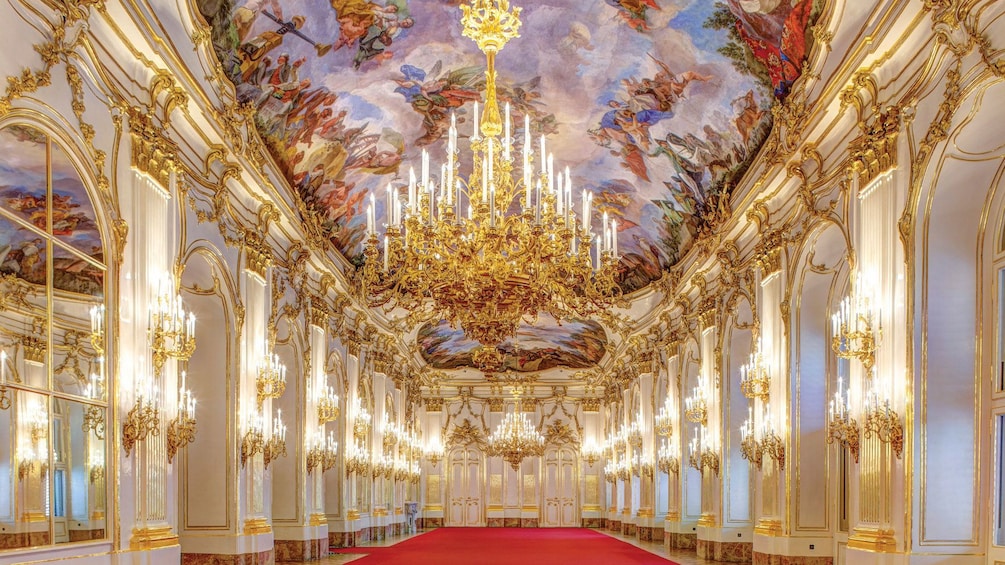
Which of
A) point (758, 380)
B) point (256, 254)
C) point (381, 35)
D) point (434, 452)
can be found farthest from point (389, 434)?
point (381, 35)

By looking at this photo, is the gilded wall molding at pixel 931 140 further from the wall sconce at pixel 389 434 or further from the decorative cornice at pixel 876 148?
the wall sconce at pixel 389 434

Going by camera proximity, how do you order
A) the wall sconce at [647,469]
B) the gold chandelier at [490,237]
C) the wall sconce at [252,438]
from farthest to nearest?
the wall sconce at [647,469] → the wall sconce at [252,438] → the gold chandelier at [490,237]

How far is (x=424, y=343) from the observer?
37.8 metres

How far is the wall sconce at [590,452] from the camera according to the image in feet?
139

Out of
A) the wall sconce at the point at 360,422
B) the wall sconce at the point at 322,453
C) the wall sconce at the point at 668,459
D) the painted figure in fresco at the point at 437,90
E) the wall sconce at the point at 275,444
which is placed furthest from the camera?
the wall sconce at the point at 360,422

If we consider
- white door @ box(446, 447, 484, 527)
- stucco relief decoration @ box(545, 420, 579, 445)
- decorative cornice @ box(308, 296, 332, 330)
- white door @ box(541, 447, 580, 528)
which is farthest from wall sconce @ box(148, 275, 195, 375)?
stucco relief decoration @ box(545, 420, 579, 445)

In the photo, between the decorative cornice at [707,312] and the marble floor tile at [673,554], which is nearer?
the marble floor tile at [673,554]

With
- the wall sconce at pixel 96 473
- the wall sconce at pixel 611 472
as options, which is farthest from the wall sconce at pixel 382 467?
the wall sconce at pixel 96 473

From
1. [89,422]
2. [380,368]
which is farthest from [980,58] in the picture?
[380,368]

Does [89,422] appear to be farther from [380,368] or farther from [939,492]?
[380,368]

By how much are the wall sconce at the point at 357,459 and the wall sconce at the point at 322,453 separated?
3.43 feet

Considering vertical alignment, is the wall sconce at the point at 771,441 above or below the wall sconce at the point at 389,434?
above

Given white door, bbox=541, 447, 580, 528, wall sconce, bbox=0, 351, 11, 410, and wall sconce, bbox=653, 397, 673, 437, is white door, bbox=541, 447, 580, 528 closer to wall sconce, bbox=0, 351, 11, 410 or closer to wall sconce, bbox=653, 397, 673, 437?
wall sconce, bbox=653, 397, 673, 437

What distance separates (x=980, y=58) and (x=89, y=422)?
28.8 feet
